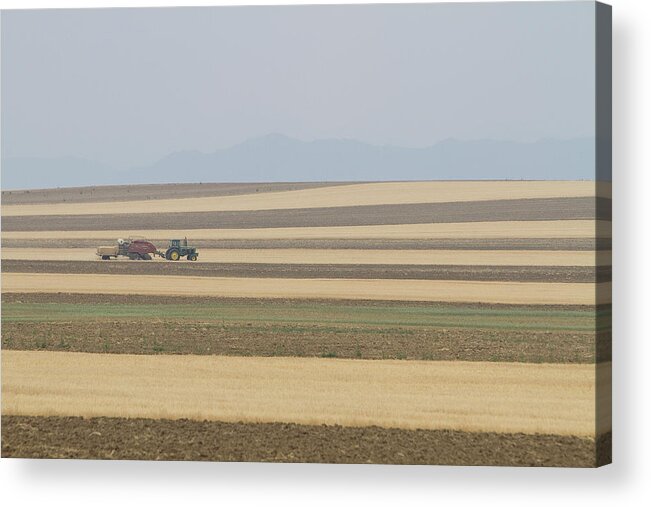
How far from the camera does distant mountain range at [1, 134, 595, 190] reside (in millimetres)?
11664

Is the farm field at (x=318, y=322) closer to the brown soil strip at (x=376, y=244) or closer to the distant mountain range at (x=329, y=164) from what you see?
the brown soil strip at (x=376, y=244)

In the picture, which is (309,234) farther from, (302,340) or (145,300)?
(145,300)

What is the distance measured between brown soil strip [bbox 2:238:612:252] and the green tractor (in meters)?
0.08

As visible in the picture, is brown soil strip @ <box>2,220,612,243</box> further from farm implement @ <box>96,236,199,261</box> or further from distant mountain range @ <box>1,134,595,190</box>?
distant mountain range @ <box>1,134,595,190</box>

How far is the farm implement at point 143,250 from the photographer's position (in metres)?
12.2

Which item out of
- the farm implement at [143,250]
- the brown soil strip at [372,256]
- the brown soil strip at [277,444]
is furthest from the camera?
the farm implement at [143,250]

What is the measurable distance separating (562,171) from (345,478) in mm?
3420

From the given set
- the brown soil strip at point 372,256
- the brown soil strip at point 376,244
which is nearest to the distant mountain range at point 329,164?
the brown soil strip at point 376,244

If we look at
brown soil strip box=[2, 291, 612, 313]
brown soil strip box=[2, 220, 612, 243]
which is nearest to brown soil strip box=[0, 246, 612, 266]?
brown soil strip box=[2, 220, 612, 243]

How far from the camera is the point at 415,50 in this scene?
11.8 meters

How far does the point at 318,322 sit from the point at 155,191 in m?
1.97

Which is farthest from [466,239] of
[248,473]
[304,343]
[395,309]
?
[248,473]

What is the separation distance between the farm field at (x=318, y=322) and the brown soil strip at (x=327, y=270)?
0.01 metres

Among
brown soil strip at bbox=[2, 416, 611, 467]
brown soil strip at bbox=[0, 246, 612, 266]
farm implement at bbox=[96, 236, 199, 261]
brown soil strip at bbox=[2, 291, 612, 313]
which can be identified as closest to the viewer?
brown soil strip at bbox=[2, 416, 611, 467]
